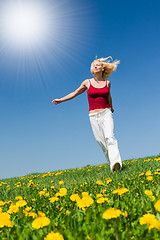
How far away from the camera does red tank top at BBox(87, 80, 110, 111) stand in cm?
689

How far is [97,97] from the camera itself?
6941mm

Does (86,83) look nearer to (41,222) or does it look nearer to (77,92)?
(77,92)

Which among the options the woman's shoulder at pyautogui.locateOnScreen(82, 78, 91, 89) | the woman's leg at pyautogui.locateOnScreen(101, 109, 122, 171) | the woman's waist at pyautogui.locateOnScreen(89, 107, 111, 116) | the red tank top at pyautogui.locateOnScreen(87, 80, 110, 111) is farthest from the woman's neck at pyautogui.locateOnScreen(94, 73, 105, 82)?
the woman's leg at pyautogui.locateOnScreen(101, 109, 122, 171)

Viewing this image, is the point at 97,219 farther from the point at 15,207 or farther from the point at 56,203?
the point at 56,203

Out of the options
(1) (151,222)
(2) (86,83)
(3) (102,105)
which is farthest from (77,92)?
(1) (151,222)

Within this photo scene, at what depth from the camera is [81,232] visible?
1.98 meters

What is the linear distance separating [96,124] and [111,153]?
38.7 inches

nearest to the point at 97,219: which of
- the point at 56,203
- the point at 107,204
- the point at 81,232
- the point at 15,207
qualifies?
the point at 81,232

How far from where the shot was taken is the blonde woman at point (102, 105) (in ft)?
21.7

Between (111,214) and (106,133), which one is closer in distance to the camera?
(111,214)

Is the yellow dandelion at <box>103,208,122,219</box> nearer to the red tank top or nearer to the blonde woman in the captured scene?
the blonde woman

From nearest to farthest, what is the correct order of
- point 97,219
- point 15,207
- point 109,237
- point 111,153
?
point 109,237 < point 97,219 < point 15,207 < point 111,153

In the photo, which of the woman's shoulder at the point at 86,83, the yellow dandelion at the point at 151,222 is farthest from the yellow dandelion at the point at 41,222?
the woman's shoulder at the point at 86,83

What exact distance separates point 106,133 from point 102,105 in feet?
2.80
